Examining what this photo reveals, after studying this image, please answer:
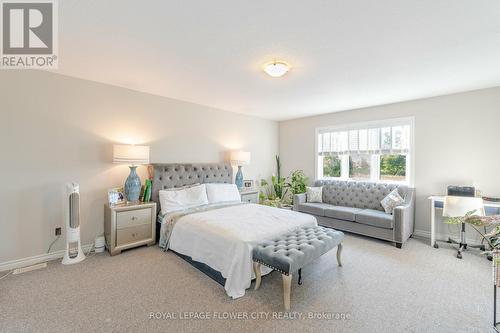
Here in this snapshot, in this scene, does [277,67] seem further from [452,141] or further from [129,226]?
[452,141]

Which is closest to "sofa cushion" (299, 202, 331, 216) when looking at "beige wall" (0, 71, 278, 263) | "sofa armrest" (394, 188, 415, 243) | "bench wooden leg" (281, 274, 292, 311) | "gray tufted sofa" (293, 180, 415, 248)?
"gray tufted sofa" (293, 180, 415, 248)

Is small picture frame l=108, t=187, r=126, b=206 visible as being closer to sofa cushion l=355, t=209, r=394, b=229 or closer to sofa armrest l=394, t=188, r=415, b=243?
sofa cushion l=355, t=209, r=394, b=229

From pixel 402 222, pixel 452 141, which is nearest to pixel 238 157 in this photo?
pixel 402 222

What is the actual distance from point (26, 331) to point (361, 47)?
3.86 metres

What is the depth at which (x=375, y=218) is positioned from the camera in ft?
11.9

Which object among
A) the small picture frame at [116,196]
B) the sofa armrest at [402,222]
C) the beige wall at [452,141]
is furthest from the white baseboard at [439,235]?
the small picture frame at [116,196]

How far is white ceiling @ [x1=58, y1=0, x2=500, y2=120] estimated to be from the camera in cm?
169

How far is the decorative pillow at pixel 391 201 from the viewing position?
149 inches

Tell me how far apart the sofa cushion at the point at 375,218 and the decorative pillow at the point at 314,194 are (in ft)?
3.30

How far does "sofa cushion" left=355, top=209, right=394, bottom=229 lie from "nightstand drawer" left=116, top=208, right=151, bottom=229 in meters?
3.53

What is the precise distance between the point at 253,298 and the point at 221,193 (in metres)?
2.21

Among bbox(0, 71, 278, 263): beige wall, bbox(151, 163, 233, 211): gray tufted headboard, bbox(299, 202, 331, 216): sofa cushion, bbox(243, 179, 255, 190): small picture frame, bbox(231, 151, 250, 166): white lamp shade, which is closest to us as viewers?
bbox(0, 71, 278, 263): beige wall

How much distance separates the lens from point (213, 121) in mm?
4715

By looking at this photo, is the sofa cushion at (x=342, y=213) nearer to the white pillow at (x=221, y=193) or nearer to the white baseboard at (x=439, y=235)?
the white baseboard at (x=439, y=235)
